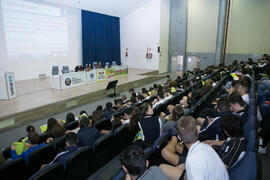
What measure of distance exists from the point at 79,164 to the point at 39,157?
59 centimetres

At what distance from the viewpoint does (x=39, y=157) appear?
2.54 metres

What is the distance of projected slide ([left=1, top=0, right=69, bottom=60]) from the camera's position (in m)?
8.61

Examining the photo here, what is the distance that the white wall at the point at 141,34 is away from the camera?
13.4 m

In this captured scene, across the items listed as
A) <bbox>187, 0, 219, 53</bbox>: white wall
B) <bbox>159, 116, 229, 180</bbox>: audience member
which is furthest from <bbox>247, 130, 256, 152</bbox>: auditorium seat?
<bbox>187, 0, 219, 53</bbox>: white wall

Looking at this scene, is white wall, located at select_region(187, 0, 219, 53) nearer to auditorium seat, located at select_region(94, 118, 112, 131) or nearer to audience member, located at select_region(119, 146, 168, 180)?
auditorium seat, located at select_region(94, 118, 112, 131)

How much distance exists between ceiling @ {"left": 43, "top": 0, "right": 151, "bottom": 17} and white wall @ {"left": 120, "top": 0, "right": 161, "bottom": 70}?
0.58m

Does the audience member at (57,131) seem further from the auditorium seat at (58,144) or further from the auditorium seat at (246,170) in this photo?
the auditorium seat at (246,170)

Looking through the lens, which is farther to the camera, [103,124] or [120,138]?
[103,124]

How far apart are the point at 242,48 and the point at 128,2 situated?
25.9 ft

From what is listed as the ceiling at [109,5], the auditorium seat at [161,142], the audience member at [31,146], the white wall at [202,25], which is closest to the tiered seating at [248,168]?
the auditorium seat at [161,142]

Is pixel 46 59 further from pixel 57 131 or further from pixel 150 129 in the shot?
pixel 150 129

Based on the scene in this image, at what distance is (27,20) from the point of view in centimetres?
916

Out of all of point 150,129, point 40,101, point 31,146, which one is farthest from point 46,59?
point 150,129

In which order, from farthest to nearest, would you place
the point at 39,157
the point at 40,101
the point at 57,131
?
the point at 40,101
the point at 57,131
the point at 39,157
